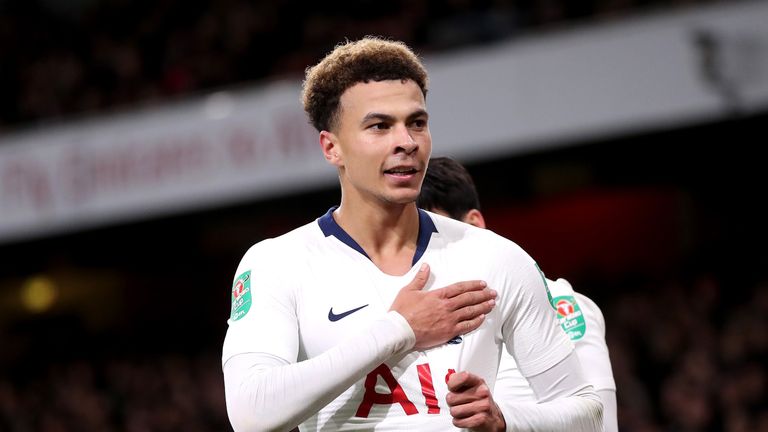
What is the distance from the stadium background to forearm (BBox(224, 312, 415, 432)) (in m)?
5.16

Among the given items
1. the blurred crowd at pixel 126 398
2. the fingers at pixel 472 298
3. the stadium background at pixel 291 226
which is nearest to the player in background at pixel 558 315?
the fingers at pixel 472 298

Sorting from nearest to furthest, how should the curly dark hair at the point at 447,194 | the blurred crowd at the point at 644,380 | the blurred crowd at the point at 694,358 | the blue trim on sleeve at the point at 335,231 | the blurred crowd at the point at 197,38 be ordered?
the blue trim on sleeve at the point at 335,231, the curly dark hair at the point at 447,194, the blurred crowd at the point at 694,358, the blurred crowd at the point at 644,380, the blurred crowd at the point at 197,38

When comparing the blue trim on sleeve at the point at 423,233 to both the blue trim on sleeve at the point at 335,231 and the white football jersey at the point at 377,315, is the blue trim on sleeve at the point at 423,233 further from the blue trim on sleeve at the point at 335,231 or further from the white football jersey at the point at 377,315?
the blue trim on sleeve at the point at 335,231

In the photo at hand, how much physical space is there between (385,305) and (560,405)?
486 mm

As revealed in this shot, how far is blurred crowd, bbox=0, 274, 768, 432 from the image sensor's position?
301 inches

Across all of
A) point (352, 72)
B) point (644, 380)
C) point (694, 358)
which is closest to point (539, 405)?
point (352, 72)

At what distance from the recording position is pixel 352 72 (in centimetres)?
301

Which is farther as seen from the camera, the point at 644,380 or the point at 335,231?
the point at 644,380

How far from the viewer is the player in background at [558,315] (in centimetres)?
350

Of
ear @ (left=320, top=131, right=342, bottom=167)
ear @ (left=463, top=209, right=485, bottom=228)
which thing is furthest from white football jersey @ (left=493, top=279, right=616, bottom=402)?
ear @ (left=320, top=131, right=342, bottom=167)

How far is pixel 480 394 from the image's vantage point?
271 centimetres

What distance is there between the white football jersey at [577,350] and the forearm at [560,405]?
412 mm

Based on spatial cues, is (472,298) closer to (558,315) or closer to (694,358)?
(558,315)

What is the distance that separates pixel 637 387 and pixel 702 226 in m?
5.08
